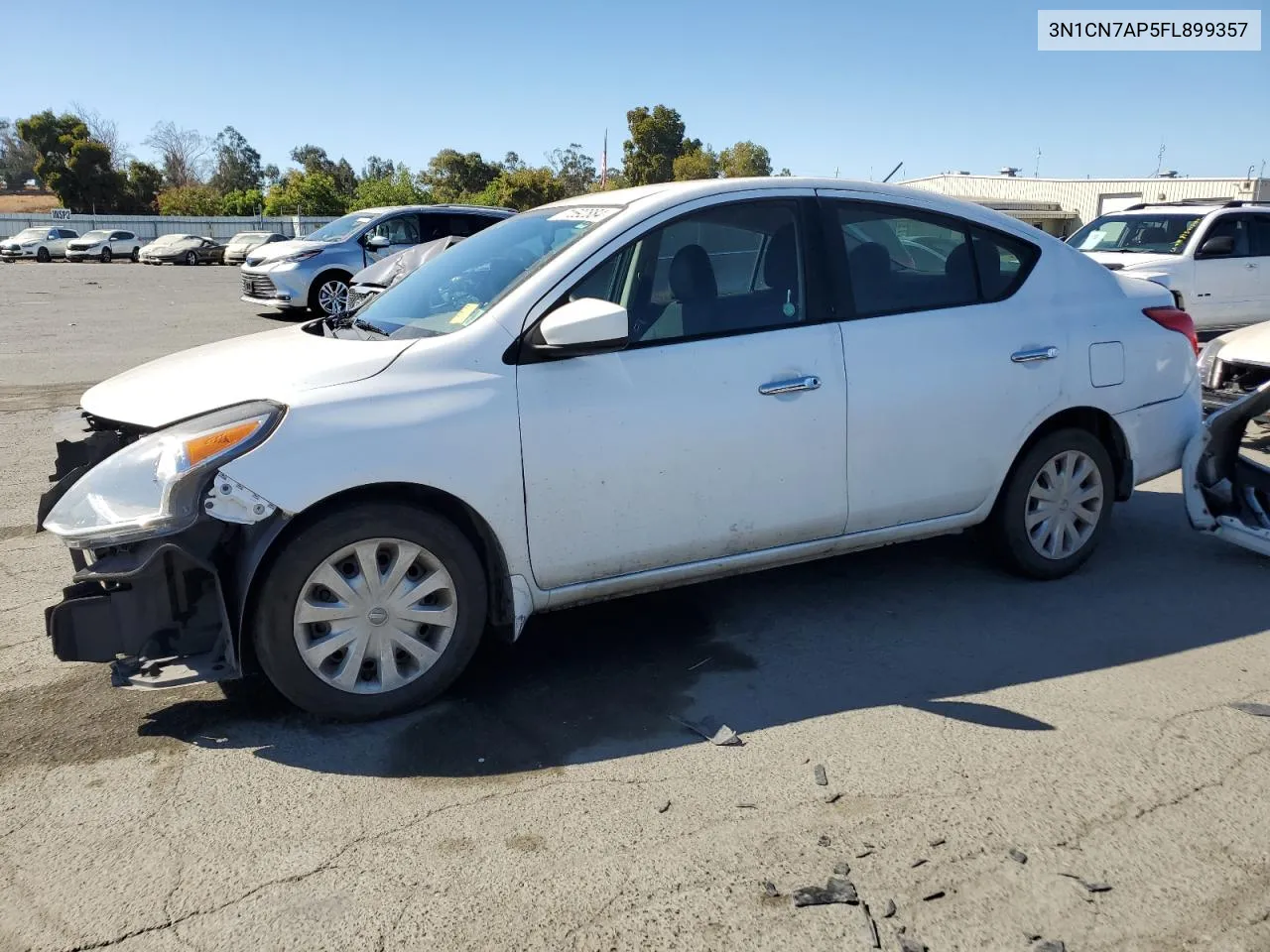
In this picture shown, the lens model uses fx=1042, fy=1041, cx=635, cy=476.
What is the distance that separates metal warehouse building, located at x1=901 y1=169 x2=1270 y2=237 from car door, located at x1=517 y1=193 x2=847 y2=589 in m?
35.3

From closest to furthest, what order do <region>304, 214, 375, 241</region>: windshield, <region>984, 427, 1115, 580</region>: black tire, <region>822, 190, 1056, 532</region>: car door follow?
<region>822, 190, 1056, 532</region>: car door, <region>984, 427, 1115, 580</region>: black tire, <region>304, 214, 375, 241</region>: windshield

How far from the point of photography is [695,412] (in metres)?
3.94

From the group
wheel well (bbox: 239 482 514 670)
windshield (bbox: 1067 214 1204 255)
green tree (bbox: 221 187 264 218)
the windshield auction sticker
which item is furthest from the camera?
green tree (bbox: 221 187 264 218)

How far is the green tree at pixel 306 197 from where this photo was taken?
59.7m

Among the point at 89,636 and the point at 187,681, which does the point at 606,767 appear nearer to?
the point at 187,681

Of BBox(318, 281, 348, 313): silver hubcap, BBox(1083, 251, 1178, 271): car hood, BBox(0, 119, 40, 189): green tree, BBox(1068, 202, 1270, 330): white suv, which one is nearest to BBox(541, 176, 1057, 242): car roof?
BBox(1083, 251, 1178, 271): car hood

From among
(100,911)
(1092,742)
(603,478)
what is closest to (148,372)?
(603,478)

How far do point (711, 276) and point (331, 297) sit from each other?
1360cm

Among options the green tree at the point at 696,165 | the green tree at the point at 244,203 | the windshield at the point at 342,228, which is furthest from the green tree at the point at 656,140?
the windshield at the point at 342,228

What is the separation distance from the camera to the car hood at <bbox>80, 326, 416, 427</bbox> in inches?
141

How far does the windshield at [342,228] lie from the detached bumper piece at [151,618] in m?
14.5

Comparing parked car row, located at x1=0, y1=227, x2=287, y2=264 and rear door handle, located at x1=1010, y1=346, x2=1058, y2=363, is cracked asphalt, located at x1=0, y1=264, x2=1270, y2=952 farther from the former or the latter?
parked car row, located at x1=0, y1=227, x2=287, y2=264

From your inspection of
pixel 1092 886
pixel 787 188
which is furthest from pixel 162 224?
pixel 1092 886

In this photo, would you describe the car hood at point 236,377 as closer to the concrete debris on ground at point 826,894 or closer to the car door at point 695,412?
the car door at point 695,412
